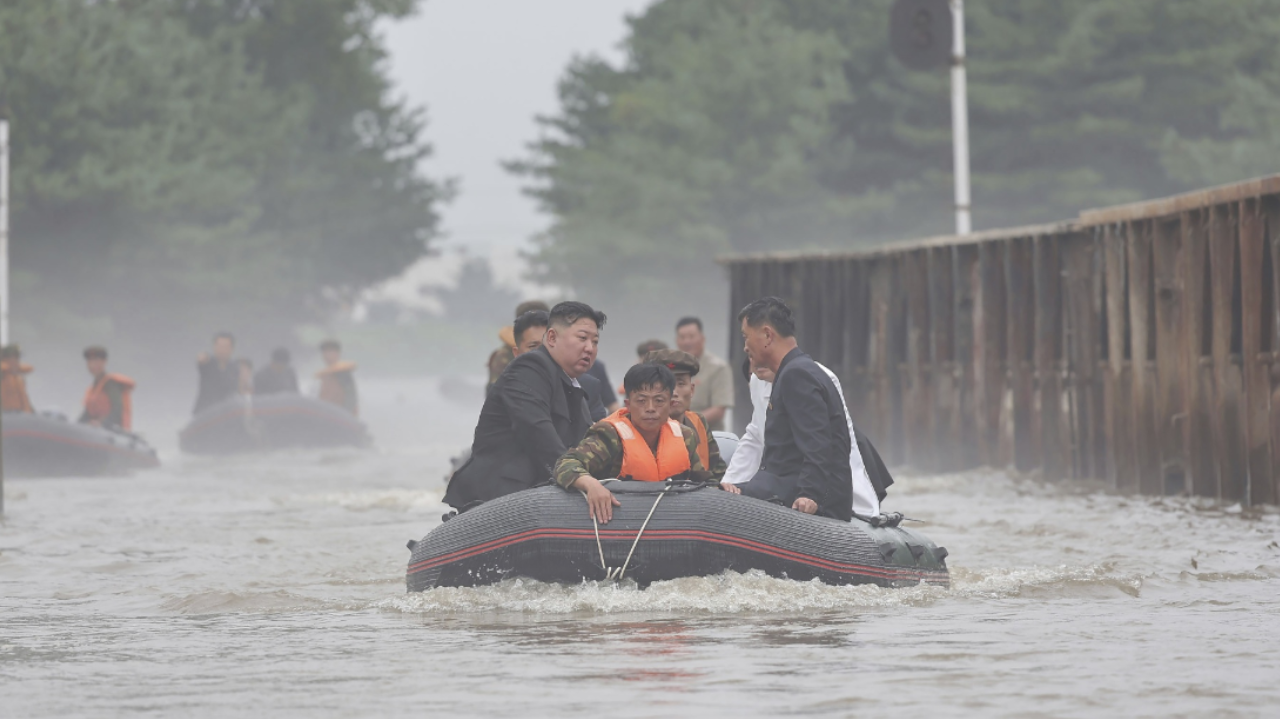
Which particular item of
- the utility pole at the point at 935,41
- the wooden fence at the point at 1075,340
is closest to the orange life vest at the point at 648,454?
the wooden fence at the point at 1075,340

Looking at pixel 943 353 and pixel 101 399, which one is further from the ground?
pixel 943 353

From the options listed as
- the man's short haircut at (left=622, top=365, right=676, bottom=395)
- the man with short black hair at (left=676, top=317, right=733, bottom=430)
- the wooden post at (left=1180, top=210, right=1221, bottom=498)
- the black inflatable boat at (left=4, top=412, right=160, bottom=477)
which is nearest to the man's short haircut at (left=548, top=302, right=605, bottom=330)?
the man's short haircut at (left=622, top=365, right=676, bottom=395)

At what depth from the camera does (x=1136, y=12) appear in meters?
54.1

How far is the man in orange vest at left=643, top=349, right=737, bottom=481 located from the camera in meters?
10.8

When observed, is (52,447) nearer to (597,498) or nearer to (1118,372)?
(1118,372)

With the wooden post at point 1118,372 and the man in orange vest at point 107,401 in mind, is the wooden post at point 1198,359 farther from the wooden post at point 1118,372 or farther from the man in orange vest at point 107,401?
the man in orange vest at point 107,401

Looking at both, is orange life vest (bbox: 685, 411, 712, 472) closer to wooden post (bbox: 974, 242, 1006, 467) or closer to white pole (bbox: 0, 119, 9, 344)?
wooden post (bbox: 974, 242, 1006, 467)

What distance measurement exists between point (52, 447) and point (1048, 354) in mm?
13429

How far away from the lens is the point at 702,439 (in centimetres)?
1085

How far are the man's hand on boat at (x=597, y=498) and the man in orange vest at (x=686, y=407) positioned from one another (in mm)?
625

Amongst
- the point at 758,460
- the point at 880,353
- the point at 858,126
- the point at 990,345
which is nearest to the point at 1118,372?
the point at 990,345

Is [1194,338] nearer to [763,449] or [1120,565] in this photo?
[1120,565]

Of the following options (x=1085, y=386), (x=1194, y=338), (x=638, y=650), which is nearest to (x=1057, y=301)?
(x=1085, y=386)

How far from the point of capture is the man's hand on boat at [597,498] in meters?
9.79
